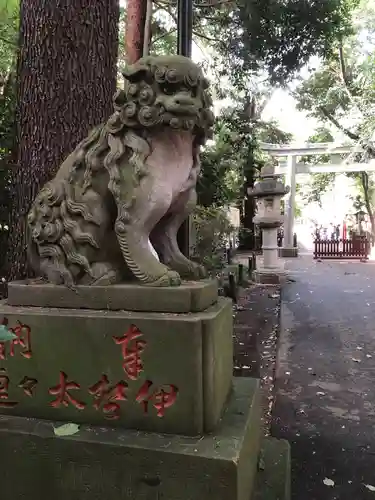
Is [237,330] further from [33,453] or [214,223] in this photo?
[33,453]

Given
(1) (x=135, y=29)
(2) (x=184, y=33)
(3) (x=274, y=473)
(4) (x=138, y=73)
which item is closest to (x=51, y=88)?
(4) (x=138, y=73)

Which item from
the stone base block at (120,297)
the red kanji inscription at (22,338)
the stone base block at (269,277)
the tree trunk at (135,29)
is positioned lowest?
the stone base block at (269,277)

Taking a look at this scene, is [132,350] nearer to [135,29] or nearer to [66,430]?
[66,430]

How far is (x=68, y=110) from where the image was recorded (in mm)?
2604

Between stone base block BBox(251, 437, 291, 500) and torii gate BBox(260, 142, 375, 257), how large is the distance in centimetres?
1516

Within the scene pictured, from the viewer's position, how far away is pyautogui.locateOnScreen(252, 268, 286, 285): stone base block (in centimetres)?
998

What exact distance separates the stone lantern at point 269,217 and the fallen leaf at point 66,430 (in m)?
8.60

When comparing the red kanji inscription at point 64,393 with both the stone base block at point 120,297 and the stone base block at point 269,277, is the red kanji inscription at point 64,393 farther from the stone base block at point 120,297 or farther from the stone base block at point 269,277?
the stone base block at point 269,277

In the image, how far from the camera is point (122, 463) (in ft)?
5.10

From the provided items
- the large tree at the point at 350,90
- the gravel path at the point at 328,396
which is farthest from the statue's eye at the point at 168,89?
the large tree at the point at 350,90

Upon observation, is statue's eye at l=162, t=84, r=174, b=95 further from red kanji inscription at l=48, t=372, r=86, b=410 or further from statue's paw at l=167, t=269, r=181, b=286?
red kanji inscription at l=48, t=372, r=86, b=410

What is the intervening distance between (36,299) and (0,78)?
10.1ft

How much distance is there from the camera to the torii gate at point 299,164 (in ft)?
53.9

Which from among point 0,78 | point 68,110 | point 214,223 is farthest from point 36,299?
point 214,223
